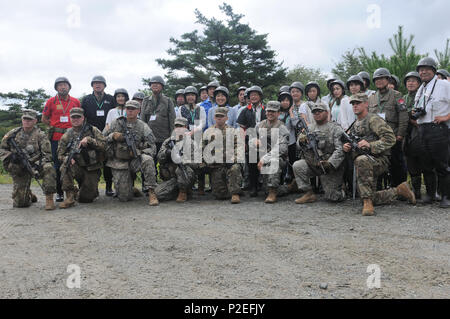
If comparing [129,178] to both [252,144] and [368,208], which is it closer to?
[252,144]

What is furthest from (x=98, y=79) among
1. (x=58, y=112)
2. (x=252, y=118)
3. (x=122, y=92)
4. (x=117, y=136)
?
(x=252, y=118)

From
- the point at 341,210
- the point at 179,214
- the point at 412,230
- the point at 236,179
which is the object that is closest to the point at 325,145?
the point at 341,210

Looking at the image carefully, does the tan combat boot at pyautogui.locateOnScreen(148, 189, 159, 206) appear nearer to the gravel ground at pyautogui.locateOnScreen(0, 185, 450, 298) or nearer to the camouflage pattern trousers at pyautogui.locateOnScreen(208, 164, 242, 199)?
the gravel ground at pyautogui.locateOnScreen(0, 185, 450, 298)

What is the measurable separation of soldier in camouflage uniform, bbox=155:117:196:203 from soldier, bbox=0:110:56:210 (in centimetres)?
205

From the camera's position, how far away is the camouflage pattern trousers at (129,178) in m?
7.20

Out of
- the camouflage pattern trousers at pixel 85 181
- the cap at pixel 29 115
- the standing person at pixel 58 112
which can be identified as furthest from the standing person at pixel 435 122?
the cap at pixel 29 115

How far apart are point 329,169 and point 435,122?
1.86 metres

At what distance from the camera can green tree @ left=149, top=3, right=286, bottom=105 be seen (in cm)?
2308

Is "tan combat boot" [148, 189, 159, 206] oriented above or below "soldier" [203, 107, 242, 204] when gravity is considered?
below

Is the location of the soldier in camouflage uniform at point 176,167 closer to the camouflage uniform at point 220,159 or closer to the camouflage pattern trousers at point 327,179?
the camouflage uniform at point 220,159

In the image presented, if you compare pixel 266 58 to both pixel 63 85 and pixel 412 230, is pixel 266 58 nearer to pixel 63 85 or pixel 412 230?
pixel 63 85

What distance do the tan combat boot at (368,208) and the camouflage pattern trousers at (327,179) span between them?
2.84 ft

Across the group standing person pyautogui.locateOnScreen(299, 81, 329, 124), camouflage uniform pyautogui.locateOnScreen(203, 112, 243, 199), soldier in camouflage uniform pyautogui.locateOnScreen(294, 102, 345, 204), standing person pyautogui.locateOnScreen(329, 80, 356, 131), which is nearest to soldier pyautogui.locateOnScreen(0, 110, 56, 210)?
camouflage uniform pyautogui.locateOnScreen(203, 112, 243, 199)

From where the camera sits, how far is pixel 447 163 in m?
6.10
